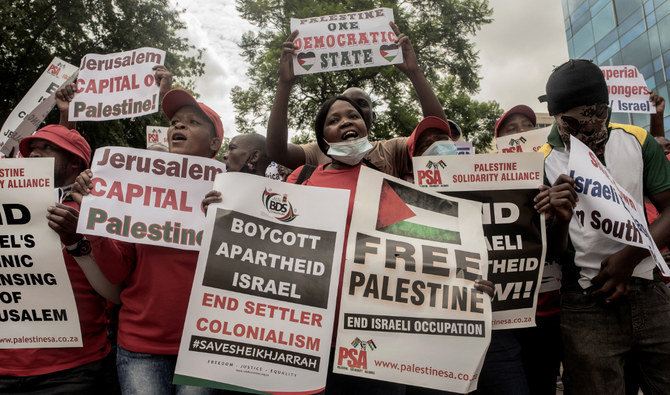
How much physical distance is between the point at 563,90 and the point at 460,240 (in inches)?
37.0

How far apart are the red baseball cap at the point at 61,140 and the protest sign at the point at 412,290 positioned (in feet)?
5.88

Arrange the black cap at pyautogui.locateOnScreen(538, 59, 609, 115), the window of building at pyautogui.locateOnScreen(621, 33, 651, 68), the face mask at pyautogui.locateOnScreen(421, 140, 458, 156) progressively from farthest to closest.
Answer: the window of building at pyautogui.locateOnScreen(621, 33, 651, 68)
the face mask at pyautogui.locateOnScreen(421, 140, 458, 156)
the black cap at pyautogui.locateOnScreen(538, 59, 609, 115)

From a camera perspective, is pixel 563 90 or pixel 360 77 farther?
pixel 360 77

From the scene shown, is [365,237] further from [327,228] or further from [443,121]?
[443,121]

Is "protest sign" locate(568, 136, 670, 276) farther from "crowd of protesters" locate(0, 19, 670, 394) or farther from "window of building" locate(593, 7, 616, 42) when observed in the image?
"window of building" locate(593, 7, 616, 42)

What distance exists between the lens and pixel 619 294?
2.09 metres

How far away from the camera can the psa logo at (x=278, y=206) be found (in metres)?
2.08

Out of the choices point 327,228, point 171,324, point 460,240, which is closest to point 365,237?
point 327,228

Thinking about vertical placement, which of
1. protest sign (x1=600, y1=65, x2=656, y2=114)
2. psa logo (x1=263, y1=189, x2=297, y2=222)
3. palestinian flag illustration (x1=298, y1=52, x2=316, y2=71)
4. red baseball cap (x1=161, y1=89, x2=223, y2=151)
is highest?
protest sign (x1=600, y1=65, x2=656, y2=114)

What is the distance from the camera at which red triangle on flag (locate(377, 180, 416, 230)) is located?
6.93 feet

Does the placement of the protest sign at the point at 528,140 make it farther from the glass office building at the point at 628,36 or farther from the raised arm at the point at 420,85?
the glass office building at the point at 628,36

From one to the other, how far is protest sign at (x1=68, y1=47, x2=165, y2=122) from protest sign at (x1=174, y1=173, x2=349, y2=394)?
1.92 m

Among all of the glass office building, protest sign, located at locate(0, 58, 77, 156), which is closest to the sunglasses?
protest sign, located at locate(0, 58, 77, 156)

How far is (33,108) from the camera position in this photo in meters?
4.04
